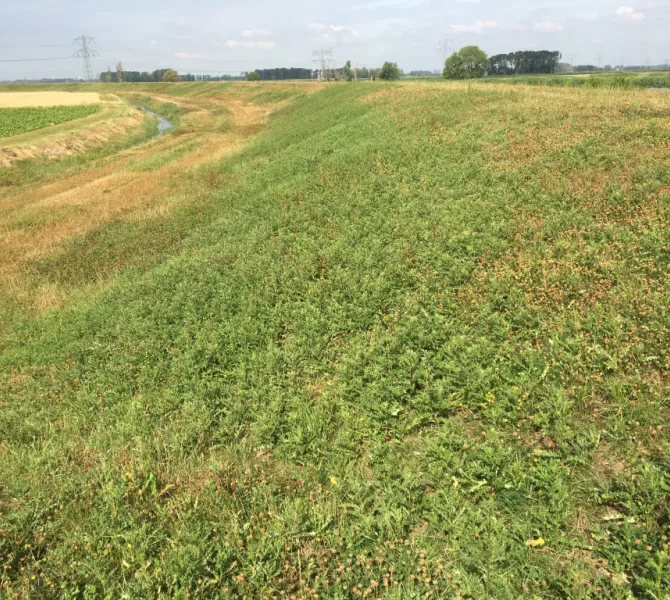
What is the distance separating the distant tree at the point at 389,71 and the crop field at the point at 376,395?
8051cm

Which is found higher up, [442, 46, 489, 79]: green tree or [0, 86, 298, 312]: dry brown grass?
[442, 46, 489, 79]: green tree

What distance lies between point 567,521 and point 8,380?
9.29 meters

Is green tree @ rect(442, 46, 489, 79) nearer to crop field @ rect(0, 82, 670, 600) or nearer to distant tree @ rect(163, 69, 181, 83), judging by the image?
crop field @ rect(0, 82, 670, 600)

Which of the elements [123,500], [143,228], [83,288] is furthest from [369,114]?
[123,500]

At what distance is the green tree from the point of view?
7906 centimetres

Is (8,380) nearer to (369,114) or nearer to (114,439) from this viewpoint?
(114,439)

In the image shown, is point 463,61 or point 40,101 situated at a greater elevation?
point 463,61

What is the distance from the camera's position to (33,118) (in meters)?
47.7

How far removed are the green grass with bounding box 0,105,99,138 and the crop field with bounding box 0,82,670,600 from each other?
40492mm

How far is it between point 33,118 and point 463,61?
75.5m

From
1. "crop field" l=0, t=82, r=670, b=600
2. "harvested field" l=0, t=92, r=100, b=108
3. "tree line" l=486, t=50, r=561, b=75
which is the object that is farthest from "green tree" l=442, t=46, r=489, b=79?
"crop field" l=0, t=82, r=670, b=600

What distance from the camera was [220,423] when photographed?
18.9ft

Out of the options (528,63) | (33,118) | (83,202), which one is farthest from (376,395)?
(528,63)

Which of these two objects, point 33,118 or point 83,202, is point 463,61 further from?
point 83,202
